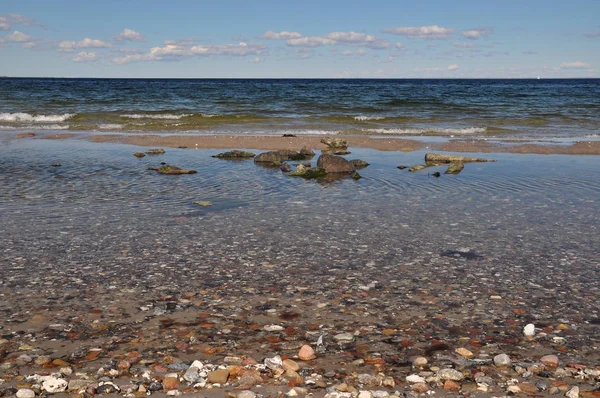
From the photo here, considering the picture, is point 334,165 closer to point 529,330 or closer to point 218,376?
point 529,330

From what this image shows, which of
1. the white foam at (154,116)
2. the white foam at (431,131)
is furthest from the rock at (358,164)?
the white foam at (154,116)

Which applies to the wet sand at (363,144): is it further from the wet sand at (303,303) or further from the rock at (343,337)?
the rock at (343,337)

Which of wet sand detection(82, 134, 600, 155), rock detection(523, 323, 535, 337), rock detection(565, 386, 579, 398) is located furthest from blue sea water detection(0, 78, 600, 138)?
rock detection(565, 386, 579, 398)

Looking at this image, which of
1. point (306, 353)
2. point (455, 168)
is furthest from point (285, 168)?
point (306, 353)

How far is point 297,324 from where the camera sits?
5930 mm

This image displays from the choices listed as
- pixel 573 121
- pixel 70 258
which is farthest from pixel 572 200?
pixel 573 121

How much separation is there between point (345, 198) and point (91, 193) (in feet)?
18.0

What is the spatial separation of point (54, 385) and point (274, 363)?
5.86 feet

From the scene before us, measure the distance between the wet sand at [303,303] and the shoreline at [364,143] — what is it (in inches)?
458

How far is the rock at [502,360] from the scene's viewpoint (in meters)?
5.09

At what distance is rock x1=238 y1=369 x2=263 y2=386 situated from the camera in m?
4.75

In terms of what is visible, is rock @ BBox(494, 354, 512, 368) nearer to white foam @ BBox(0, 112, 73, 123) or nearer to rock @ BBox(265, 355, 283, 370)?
rock @ BBox(265, 355, 283, 370)

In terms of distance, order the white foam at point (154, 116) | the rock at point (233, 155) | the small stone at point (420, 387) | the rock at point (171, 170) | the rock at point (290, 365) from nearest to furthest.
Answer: the small stone at point (420, 387) → the rock at point (290, 365) → the rock at point (171, 170) → the rock at point (233, 155) → the white foam at point (154, 116)

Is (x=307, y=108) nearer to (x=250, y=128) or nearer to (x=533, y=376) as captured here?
(x=250, y=128)
